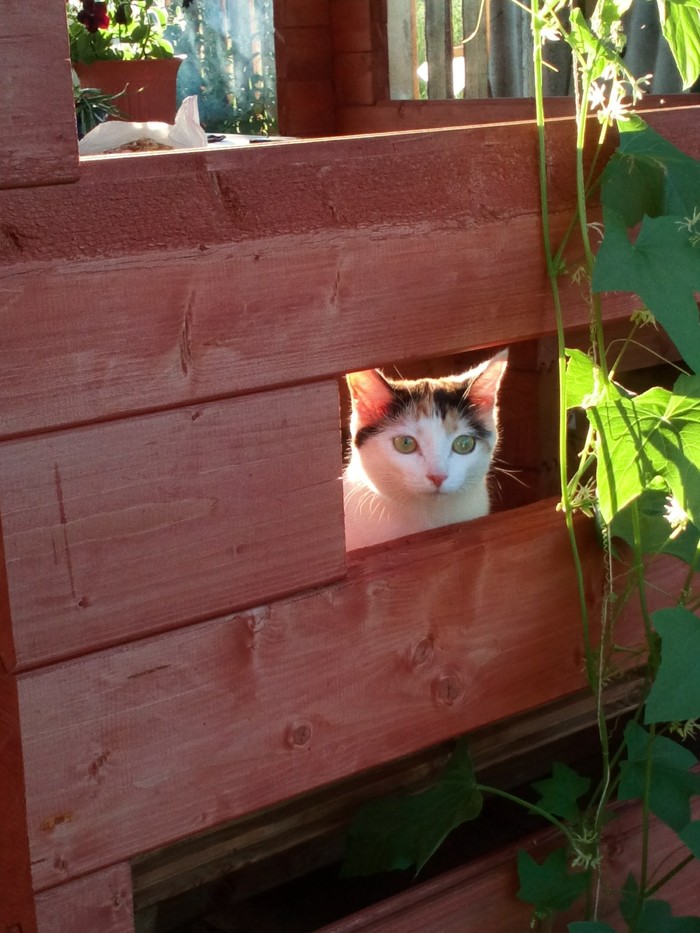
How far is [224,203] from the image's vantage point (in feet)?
3.10

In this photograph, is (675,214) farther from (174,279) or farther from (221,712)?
(221,712)

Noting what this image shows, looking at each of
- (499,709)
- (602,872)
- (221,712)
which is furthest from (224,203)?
(602,872)

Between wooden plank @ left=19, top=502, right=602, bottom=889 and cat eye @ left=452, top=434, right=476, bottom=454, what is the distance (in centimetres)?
45

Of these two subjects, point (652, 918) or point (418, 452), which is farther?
point (418, 452)

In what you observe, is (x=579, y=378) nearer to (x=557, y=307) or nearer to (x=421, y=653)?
(x=557, y=307)

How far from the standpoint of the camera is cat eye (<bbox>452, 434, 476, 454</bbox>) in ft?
5.60

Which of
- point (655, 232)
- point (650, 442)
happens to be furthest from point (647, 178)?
point (650, 442)

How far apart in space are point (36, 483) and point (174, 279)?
20cm

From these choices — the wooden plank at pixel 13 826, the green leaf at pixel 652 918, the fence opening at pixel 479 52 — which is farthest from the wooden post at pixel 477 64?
the wooden plank at pixel 13 826

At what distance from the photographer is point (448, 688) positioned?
1.21 meters

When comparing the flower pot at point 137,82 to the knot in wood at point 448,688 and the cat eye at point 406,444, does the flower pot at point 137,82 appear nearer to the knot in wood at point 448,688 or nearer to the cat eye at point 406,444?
the cat eye at point 406,444

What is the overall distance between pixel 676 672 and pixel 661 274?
351 millimetres

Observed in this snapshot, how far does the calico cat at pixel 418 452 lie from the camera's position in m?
1.68

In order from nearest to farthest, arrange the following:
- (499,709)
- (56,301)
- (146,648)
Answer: (56,301)
(146,648)
(499,709)
